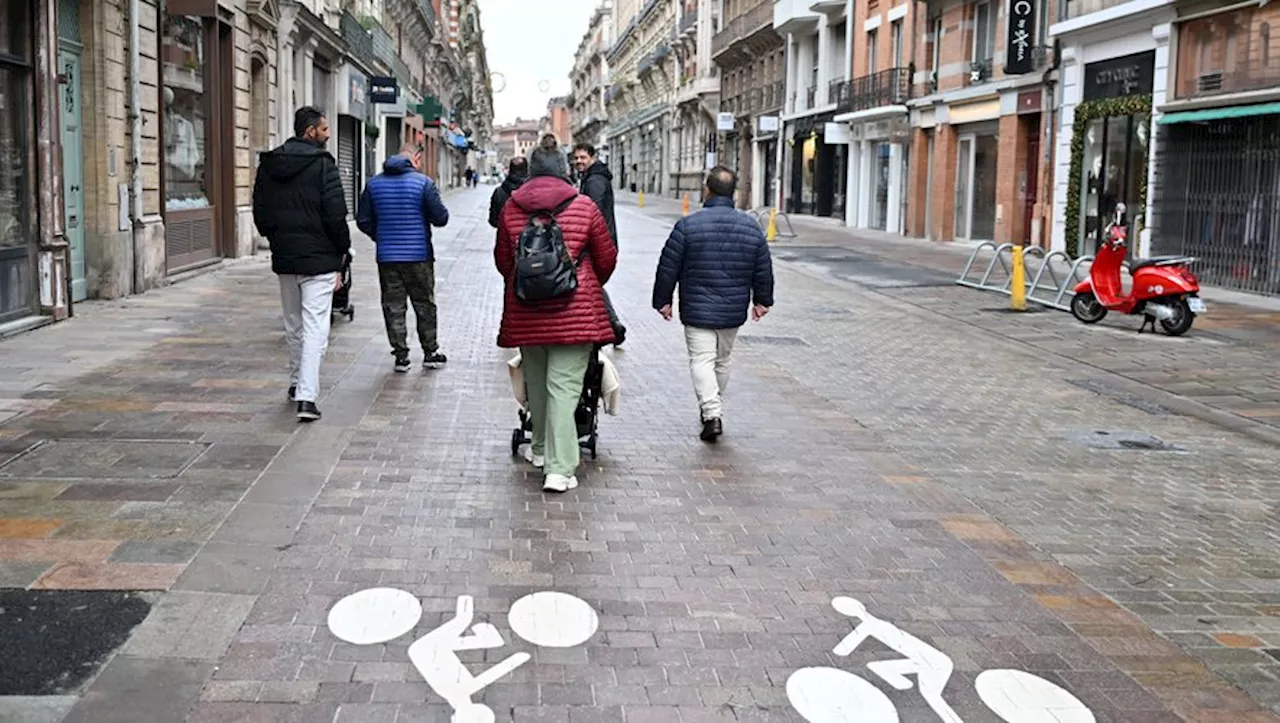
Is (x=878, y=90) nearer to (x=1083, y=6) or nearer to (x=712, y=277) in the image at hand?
(x=1083, y=6)

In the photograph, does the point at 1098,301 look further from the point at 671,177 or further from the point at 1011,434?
the point at 671,177

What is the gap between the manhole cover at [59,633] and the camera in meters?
3.83

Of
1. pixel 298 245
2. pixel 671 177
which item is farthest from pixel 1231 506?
pixel 671 177

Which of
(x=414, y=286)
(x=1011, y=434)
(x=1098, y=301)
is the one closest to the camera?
(x=1011, y=434)

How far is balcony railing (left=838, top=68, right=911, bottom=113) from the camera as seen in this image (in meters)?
33.5

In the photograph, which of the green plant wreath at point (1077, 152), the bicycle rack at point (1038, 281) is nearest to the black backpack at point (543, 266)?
the bicycle rack at point (1038, 281)

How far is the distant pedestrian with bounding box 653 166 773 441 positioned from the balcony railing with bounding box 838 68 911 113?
2707 centimetres

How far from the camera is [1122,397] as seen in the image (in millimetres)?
9914

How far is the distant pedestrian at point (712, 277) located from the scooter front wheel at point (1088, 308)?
315 inches

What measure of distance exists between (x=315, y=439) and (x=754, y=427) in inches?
106

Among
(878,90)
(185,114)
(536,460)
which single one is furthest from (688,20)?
(536,460)

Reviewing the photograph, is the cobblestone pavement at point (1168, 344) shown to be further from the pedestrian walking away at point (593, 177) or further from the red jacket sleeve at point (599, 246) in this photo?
the red jacket sleeve at point (599, 246)

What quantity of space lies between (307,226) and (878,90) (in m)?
29.6

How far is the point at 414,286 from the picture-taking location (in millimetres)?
9594
